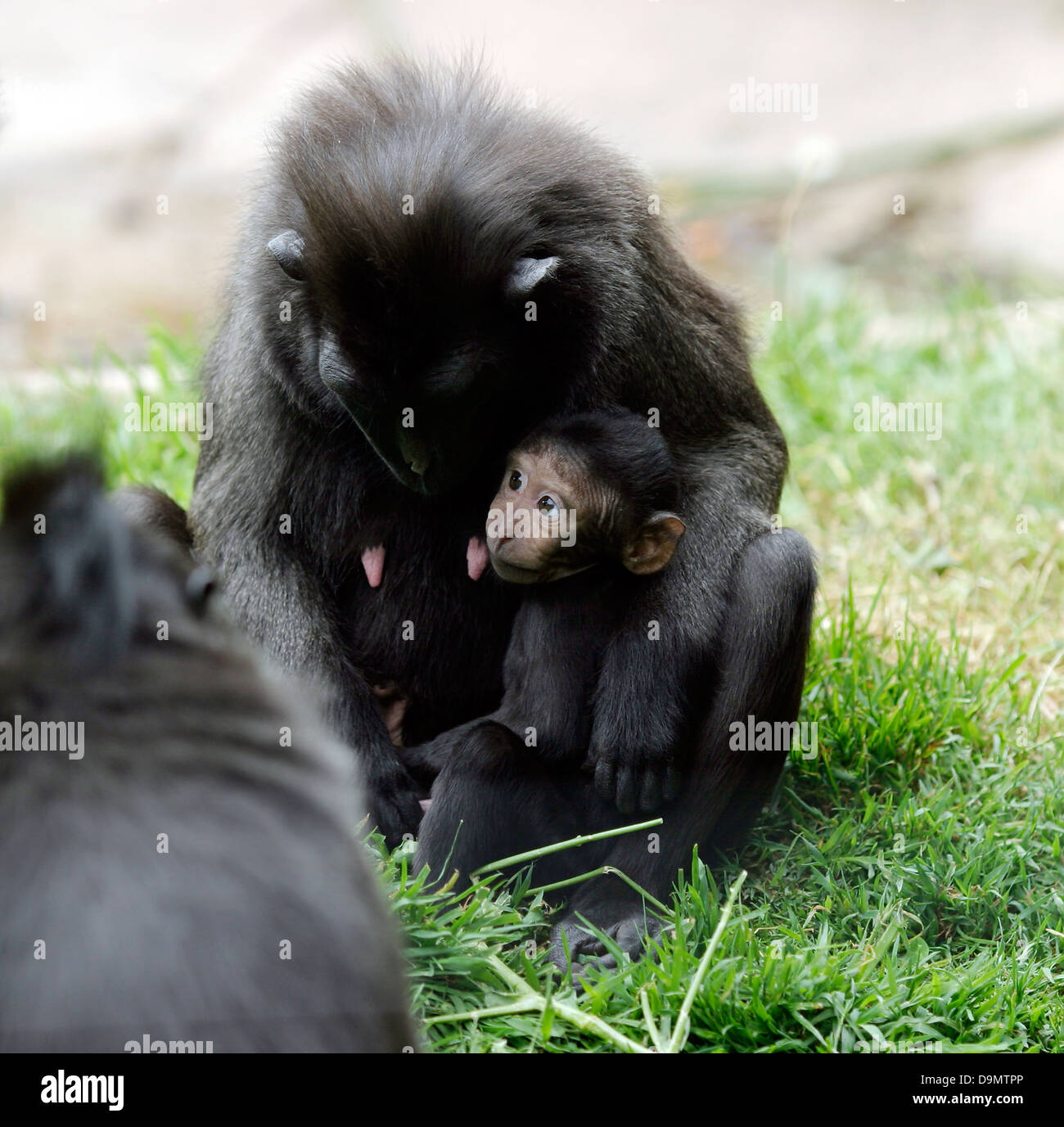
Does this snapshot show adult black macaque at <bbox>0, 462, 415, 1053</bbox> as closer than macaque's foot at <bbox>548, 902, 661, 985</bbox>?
Yes

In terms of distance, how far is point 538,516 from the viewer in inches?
182

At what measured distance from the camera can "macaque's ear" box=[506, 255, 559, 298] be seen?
4332mm

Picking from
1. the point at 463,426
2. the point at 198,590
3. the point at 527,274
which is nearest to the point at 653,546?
the point at 463,426

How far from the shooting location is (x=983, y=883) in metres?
4.84

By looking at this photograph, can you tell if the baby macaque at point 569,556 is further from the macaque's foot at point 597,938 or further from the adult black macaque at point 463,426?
the macaque's foot at point 597,938

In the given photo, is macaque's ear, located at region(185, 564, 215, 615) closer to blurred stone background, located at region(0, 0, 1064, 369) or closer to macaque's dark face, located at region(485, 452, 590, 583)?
macaque's dark face, located at region(485, 452, 590, 583)

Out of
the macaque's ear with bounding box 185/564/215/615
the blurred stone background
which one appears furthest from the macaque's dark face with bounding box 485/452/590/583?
the blurred stone background

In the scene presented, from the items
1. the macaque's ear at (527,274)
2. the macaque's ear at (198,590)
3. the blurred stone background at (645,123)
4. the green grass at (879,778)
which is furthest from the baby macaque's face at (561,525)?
the blurred stone background at (645,123)

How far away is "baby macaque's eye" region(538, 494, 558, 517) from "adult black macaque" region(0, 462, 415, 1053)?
6.08 ft

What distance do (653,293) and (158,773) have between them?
2795 mm

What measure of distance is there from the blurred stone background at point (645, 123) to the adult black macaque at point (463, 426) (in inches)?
291

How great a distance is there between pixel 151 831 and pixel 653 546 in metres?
2.63
